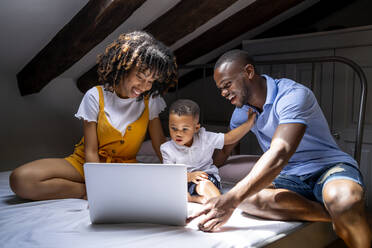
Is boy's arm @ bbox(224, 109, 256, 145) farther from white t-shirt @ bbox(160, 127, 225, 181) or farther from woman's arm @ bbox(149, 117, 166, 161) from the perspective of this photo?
woman's arm @ bbox(149, 117, 166, 161)

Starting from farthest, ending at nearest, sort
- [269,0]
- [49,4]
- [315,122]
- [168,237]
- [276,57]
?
1. [276,57]
2. [269,0]
3. [49,4]
4. [315,122]
5. [168,237]

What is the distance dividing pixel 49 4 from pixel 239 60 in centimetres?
133

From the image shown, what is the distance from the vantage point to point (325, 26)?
3291 mm

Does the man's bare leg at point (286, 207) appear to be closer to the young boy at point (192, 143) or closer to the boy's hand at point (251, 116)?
the young boy at point (192, 143)

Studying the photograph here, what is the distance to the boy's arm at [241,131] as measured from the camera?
192cm

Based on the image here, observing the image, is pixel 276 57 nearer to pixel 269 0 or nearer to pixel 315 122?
pixel 269 0

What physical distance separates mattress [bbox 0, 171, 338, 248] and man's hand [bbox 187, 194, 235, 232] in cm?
3

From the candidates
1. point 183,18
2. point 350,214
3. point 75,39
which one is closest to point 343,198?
point 350,214

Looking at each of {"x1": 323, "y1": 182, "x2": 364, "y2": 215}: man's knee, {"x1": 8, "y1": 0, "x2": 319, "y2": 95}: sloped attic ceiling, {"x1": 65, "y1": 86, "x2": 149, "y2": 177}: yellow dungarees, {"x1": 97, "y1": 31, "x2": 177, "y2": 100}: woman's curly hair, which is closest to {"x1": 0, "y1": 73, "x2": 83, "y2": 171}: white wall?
{"x1": 8, "y1": 0, "x2": 319, "y2": 95}: sloped attic ceiling

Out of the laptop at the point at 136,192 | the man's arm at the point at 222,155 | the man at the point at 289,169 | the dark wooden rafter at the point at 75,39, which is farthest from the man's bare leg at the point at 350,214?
the dark wooden rafter at the point at 75,39

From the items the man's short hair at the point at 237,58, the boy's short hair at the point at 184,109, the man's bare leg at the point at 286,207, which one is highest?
the man's short hair at the point at 237,58

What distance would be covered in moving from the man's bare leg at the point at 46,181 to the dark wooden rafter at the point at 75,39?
96cm

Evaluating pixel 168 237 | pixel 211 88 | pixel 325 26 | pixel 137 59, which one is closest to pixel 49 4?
pixel 137 59

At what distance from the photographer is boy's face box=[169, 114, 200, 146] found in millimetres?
1875
